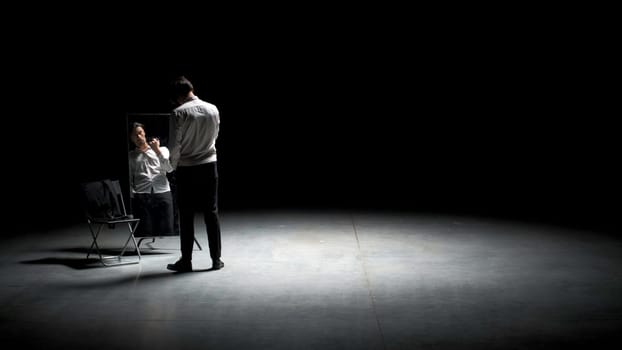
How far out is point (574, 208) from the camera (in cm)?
777

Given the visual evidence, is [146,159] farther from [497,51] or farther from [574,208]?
[497,51]

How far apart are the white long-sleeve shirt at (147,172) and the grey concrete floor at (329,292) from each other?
A: 59cm

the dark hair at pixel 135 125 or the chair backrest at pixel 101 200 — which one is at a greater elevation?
the dark hair at pixel 135 125

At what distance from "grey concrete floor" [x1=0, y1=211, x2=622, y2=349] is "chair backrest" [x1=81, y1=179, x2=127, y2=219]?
411 millimetres

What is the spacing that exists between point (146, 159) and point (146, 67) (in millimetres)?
4634

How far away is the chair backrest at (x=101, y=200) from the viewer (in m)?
5.16

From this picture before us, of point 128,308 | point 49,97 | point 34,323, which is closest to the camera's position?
point 34,323

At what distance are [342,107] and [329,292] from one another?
6.78m

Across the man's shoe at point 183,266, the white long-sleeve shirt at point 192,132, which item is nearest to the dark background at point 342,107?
the man's shoe at point 183,266

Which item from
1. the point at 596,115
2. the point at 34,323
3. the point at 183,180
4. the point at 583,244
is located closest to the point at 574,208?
the point at 583,244

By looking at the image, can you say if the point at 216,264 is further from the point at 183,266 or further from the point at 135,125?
the point at 135,125

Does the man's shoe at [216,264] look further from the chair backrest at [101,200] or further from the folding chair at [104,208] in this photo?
the chair backrest at [101,200]

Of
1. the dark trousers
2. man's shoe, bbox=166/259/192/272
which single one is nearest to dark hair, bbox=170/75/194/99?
the dark trousers

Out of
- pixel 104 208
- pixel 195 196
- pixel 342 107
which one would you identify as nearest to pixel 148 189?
pixel 104 208
